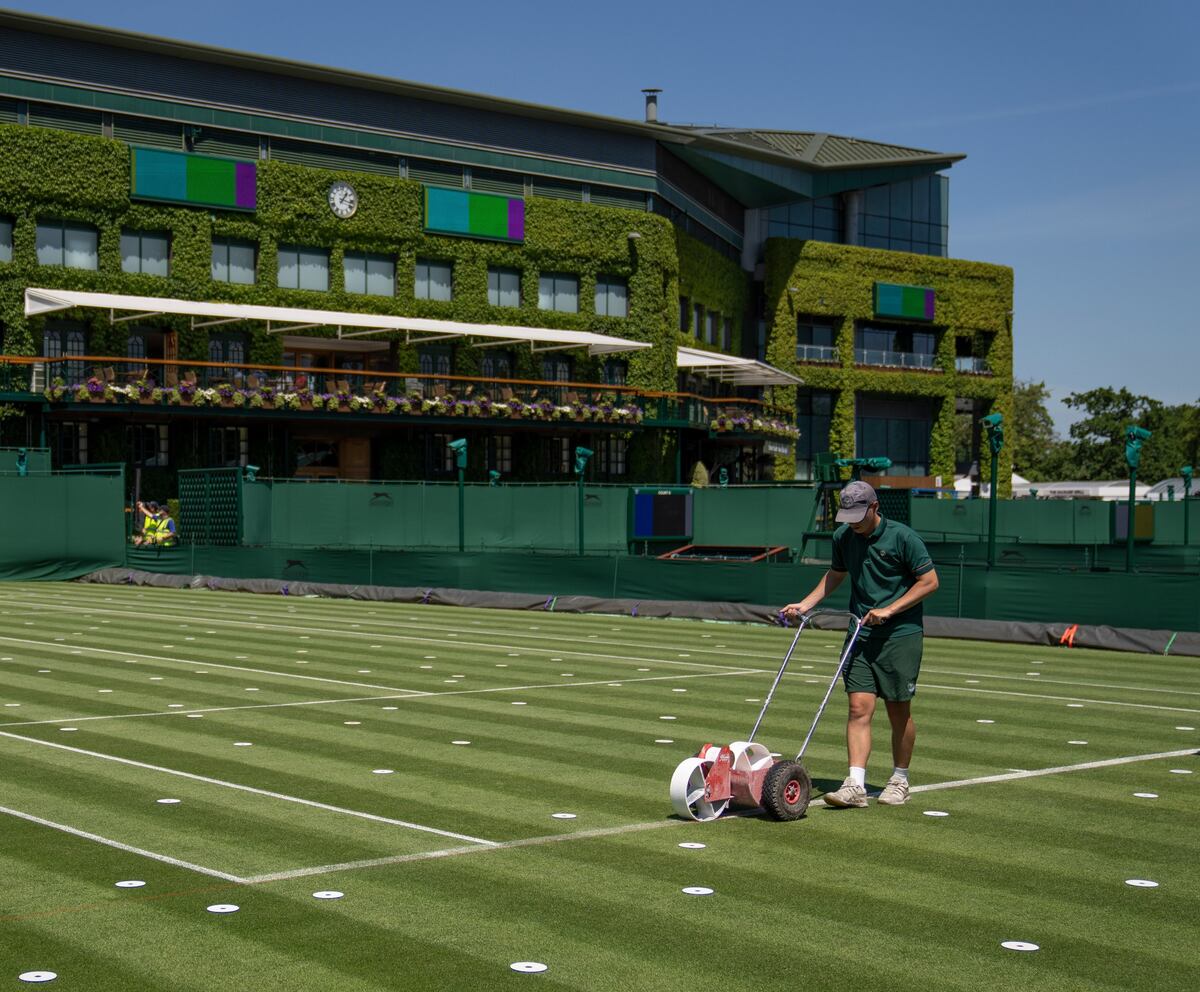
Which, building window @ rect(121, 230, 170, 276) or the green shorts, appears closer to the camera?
the green shorts

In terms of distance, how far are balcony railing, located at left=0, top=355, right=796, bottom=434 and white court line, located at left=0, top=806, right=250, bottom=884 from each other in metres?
43.6

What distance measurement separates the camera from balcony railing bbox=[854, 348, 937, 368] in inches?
3344

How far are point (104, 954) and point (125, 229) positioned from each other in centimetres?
5409

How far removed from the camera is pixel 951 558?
43.7m

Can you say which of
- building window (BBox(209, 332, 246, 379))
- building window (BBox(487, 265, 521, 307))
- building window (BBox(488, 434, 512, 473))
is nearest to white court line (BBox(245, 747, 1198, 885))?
building window (BBox(209, 332, 246, 379))

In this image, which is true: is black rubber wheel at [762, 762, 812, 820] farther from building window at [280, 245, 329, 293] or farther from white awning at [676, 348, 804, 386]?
white awning at [676, 348, 804, 386]

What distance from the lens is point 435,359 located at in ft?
213

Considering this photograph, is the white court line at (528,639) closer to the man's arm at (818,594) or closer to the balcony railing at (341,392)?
the man's arm at (818,594)

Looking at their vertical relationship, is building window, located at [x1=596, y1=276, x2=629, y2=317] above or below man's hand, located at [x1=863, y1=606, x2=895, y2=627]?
above

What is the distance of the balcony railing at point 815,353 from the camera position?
83250 millimetres

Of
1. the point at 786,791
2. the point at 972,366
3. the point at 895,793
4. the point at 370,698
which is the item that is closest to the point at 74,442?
the point at 370,698

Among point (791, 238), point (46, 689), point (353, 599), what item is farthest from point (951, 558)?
point (791, 238)

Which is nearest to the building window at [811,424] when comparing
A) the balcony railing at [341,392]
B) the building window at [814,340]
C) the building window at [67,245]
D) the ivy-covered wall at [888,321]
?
the ivy-covered wall at [888,321]

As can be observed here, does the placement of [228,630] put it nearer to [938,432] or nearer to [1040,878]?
[1040,878]
